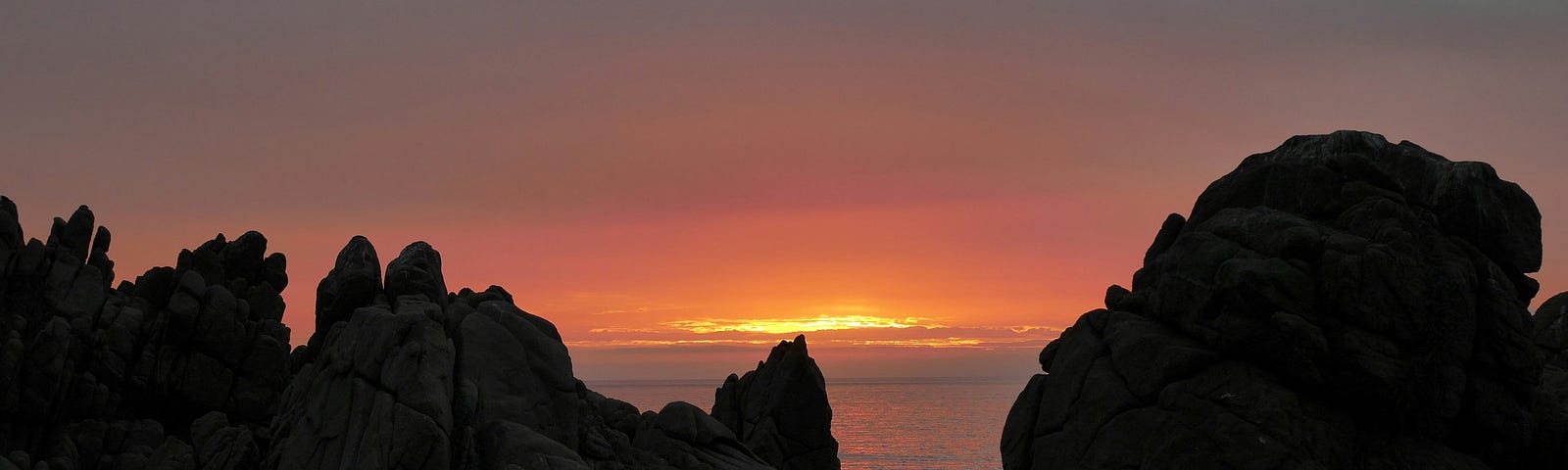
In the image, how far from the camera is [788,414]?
80188 millimetres

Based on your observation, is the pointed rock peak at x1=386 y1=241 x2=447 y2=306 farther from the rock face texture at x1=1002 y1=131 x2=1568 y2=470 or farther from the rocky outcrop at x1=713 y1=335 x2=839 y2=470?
the rocky outcrop at x1=713 y1=335 x2=839 y2=470

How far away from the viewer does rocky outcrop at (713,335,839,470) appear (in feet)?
260

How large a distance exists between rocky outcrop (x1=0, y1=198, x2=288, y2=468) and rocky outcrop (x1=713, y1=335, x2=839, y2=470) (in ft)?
107

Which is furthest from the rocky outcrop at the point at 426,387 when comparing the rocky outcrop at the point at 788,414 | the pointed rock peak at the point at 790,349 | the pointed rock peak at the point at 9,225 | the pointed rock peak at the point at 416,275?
the pointed rock peak at the point at 9,225

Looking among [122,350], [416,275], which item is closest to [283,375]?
[122,350]

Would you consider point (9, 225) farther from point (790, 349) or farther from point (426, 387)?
point (426, 387)

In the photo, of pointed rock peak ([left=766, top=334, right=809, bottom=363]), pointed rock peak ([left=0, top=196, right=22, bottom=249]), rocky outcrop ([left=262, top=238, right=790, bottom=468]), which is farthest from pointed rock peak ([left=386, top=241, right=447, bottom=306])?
pointed rock peak ([left=0, top=196, right=22, bottom=249])

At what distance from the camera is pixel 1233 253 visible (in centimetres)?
3059

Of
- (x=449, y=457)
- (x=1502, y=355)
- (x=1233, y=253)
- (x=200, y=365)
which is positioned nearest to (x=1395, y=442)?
(x=1502, y=355)

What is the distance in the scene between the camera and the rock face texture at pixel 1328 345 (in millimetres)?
28672

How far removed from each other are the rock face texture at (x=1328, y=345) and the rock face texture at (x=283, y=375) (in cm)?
1591

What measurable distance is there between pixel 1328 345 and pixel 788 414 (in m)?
53.9

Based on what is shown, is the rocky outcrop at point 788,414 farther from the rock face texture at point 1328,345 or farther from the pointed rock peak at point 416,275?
the rock face texture at point 1328,345

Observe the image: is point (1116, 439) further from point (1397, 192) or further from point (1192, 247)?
point (1397, 192)
